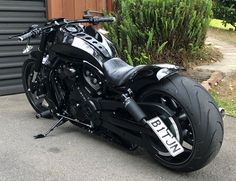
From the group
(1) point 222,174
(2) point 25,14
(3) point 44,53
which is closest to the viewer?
(1) point 222,174

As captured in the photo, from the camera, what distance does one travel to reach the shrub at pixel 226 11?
43.4 feet

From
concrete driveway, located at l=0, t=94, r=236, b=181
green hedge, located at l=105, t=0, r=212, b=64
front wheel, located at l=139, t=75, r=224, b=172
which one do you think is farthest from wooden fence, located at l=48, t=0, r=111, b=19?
front wheel, located at l=139, t=75, r=224, b=172

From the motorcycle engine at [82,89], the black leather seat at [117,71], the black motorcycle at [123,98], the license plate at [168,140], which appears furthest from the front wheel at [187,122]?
the motorcycle engine at [82,89]

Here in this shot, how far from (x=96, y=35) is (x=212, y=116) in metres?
1.71

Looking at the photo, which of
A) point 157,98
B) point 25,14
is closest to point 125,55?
point 25,14

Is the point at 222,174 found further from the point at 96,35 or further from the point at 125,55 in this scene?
the point at 125,55

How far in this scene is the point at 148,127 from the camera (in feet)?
13.2

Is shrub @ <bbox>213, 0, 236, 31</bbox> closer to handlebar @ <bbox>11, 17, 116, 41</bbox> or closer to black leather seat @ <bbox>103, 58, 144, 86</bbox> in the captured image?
handlebar @ <bbox>11, 17, 116, 41</bbox>

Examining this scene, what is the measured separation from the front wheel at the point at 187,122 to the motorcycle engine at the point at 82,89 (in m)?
0.69

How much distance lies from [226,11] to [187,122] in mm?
9997

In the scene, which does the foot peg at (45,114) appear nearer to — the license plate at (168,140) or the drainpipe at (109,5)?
the license plate at (168,140)

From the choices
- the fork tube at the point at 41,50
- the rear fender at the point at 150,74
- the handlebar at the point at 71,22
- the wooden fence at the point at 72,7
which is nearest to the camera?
the rear fender at the point at 150,74

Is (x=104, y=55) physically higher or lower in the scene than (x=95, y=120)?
higher

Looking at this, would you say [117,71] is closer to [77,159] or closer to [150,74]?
[150,74]
